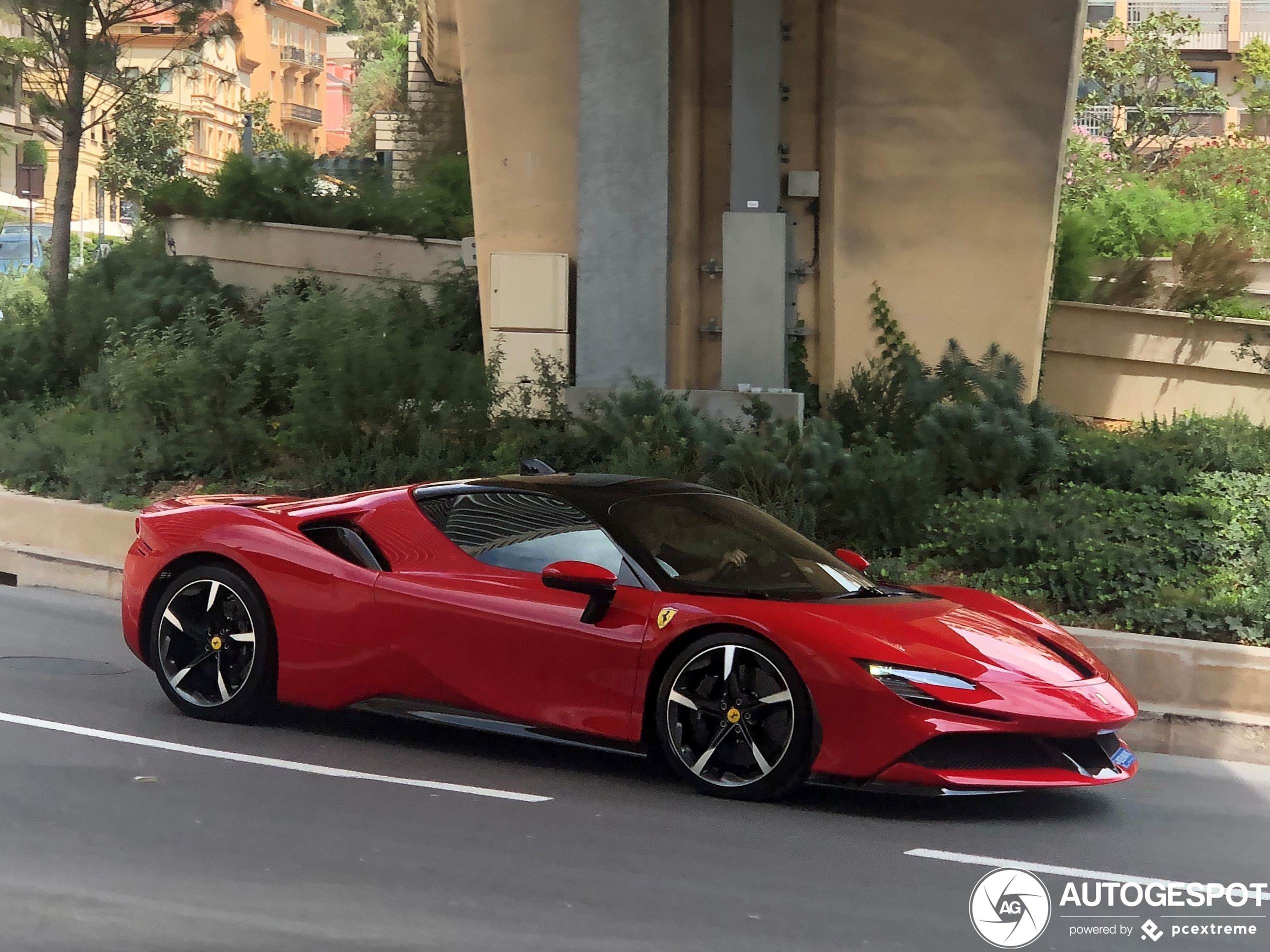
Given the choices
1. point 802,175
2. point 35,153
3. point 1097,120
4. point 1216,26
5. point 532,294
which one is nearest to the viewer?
point 532,294

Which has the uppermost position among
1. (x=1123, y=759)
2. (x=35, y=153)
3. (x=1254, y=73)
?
(x=1254, y=73)

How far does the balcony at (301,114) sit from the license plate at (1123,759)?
11513 cm

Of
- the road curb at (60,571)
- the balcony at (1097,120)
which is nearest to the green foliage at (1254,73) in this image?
the balcony at (1097,120)

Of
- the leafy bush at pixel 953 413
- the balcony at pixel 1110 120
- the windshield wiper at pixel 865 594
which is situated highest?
the balcony at pixel 1110 120

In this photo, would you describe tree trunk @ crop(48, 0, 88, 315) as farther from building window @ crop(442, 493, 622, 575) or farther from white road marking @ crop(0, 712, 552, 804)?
building window @ crop(442, 493, 622, 575)

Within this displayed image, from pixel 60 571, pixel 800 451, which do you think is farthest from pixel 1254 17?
pixel 60 571

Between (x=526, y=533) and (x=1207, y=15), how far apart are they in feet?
215

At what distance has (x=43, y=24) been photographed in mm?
19922

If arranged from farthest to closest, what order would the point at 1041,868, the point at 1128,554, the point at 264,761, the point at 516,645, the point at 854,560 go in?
1. the point at 1128,554
2. the point at 854,560
3. the point at 264,761
4. the point at 516,645
5. the point at 1041,868

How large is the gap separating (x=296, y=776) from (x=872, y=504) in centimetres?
534

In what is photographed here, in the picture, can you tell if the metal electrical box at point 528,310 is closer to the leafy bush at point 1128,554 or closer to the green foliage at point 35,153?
the leafy bush at point 1128,554

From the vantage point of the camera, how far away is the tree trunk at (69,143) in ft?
62.5

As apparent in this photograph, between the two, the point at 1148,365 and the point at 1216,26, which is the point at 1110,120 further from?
the point at 1148,365

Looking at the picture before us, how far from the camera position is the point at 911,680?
5645mm
